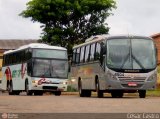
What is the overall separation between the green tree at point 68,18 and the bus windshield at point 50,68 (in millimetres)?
26770

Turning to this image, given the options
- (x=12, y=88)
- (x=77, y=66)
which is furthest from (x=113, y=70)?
(x=12, y=88)

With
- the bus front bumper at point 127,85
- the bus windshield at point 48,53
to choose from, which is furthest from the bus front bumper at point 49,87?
the bus front bumper at point 127,85

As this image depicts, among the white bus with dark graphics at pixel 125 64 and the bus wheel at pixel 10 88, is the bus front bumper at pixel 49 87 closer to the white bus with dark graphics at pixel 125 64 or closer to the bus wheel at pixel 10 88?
the bus wheel at pixel 10 88

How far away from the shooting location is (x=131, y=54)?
102 ft

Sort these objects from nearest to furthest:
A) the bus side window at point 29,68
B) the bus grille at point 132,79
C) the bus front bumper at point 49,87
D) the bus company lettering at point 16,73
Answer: the bus grille at point 132,79 < the bus front bumper at point 49,87 < the bus side window at point 29,68 < the bus company lettering at point 16,73

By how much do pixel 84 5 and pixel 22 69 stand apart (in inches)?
1136

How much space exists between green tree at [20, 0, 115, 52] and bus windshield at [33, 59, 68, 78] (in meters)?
26.8

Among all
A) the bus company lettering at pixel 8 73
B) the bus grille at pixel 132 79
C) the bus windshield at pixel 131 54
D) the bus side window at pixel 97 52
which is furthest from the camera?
the bus company lettering at pixel 8 73

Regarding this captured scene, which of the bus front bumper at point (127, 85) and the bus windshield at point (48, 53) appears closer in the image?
the bus front bumper at point (127, 85)

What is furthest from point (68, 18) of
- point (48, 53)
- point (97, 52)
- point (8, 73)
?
point (97, 52)

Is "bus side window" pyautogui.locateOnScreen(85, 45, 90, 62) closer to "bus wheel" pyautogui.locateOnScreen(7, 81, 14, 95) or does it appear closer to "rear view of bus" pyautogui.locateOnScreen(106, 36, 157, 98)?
"rear view of bus" pyautogui.locateOnScreen(106, 36, 157, 98)

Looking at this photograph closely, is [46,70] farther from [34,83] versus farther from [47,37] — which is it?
[47,37]

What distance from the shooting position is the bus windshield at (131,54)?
102 ft

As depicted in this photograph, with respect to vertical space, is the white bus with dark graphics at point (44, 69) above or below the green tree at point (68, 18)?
below
